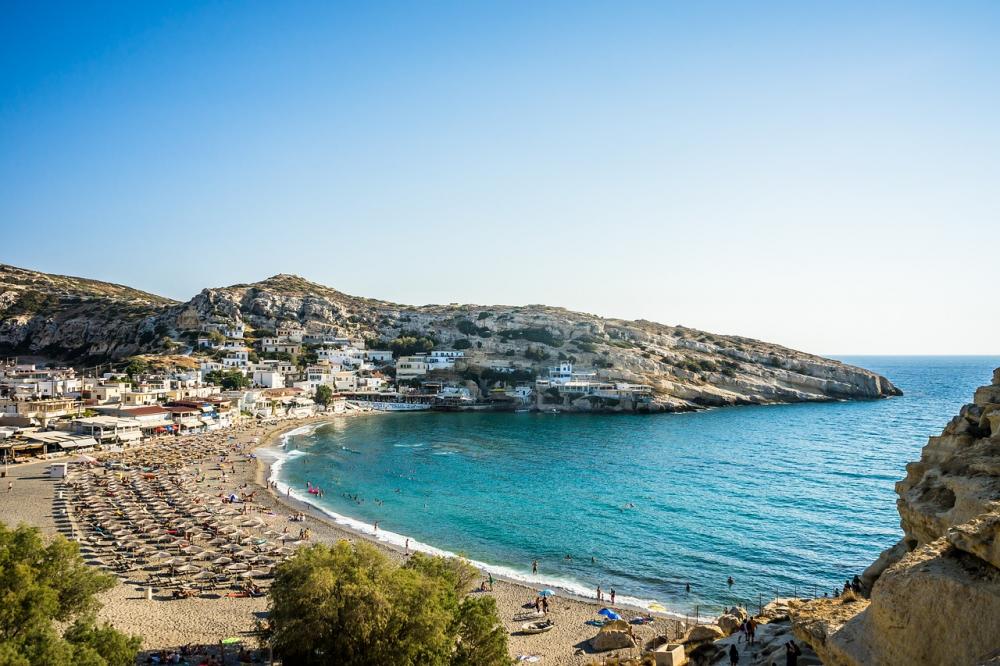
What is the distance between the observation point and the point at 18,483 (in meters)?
36.5

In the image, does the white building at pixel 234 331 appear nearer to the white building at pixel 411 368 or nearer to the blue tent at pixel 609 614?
the white building at pixel 411 368

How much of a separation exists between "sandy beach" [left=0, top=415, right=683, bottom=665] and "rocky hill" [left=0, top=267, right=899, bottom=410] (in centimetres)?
6593

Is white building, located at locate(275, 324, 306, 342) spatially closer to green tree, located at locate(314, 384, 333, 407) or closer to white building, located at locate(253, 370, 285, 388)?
white building, located at locate(253, 370, 285, 388)

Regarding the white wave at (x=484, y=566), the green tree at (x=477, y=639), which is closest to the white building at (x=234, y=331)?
the white wave at (x=484, y=566)

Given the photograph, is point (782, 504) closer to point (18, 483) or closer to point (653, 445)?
point (653, 445)

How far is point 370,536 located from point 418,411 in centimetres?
5679

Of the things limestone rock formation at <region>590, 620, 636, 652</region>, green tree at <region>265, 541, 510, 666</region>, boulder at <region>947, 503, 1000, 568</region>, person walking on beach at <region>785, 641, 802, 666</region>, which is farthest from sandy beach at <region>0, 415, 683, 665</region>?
boulder at <region>947, 503, 1000, 568</region>

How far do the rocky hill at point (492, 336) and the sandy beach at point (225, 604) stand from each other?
65.9m

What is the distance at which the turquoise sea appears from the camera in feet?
87.2

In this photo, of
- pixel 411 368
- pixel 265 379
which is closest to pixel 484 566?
pixel 265 379

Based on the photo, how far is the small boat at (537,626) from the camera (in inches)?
818

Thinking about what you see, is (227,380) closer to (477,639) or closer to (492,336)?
(492,336)

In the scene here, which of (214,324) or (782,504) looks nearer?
(782,504)

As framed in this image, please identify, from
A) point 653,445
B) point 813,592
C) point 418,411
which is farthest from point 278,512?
point 418,411
